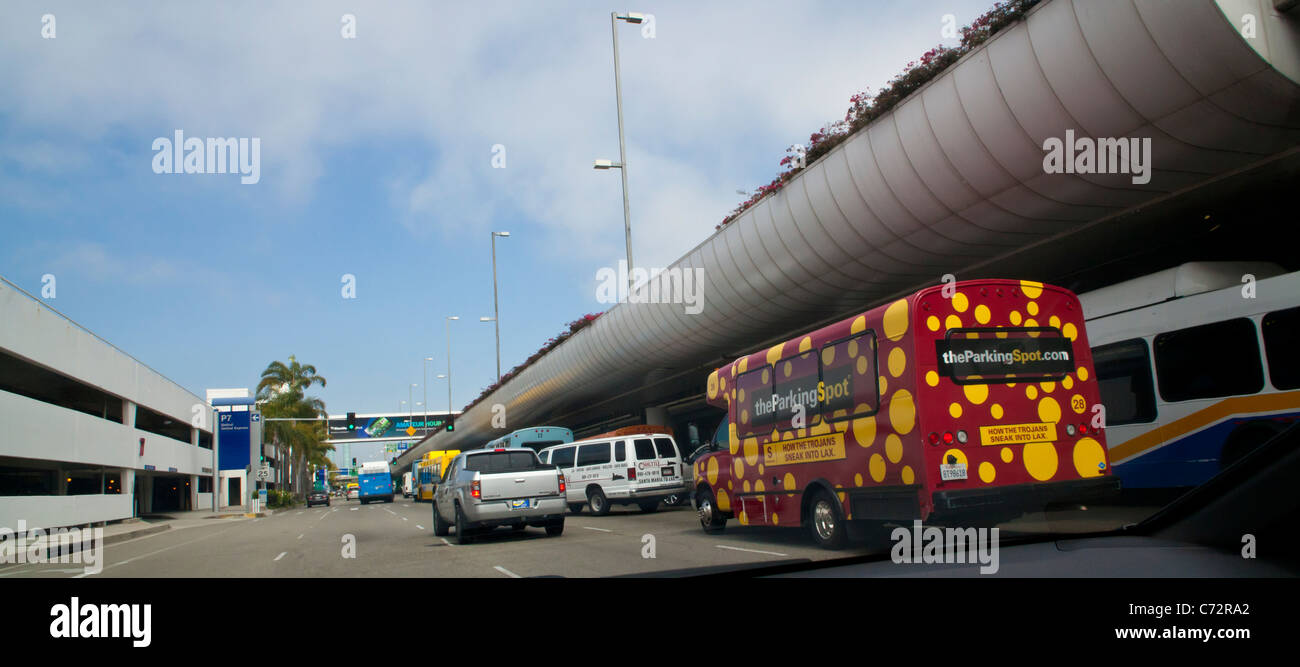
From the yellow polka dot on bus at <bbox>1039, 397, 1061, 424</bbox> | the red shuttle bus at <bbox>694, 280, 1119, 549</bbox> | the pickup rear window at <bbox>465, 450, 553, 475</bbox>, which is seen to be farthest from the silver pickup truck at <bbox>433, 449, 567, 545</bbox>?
the yellow polka dot on bus at <bbox>1039, 397, 1061, 424</bbox>

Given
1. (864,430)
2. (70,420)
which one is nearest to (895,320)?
(864,430)

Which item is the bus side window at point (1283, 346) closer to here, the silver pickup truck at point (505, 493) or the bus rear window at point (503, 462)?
the silver pickup truck at point (505, 493)

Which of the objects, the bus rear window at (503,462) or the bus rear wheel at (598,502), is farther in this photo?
the bus rear wheel at (598,502)

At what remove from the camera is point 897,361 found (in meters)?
10.0

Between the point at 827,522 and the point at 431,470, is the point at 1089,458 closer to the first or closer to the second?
the point at 827,522

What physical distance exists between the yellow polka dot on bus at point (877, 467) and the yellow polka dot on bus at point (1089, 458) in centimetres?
224

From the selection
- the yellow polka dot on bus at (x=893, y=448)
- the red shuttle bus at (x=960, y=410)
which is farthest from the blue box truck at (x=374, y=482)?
the yellow polka dot on bus at (x=893, y=448)

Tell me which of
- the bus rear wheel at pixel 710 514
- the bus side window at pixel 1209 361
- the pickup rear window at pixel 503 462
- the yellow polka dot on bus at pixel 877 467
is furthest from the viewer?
the pickup rear window at pixel 503 462

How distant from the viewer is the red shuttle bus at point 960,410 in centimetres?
962

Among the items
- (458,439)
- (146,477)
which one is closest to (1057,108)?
(146,477)
